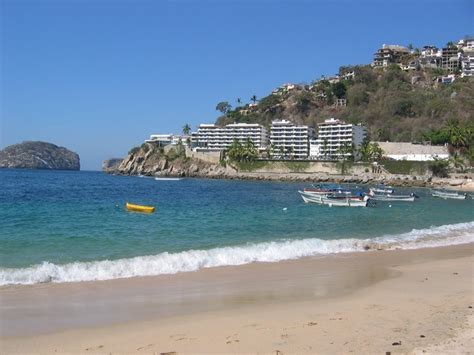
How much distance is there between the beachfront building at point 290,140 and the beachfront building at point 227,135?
7.48m

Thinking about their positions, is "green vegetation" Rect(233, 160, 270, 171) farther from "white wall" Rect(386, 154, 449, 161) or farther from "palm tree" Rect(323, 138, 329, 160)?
"white wall" Rect(386, 154, 449, 161)

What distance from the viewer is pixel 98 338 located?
8.65 m

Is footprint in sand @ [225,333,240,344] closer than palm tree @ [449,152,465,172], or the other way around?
footprint in sand @ [225,333,240,344]

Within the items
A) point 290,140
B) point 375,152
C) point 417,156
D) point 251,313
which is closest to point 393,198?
point 251,313

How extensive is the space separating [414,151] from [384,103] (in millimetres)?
49191

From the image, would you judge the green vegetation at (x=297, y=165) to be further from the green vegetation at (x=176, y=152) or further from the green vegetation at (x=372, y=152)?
the green vegetation at (x=176, y=152)

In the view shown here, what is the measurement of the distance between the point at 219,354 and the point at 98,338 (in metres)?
2.43

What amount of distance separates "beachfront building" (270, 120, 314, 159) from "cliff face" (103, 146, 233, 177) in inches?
789

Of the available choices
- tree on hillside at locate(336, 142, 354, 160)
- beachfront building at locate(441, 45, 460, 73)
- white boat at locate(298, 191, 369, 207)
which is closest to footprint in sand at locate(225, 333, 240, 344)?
white boat at locate(298, 191, 369, 207)

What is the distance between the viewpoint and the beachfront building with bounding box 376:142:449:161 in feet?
379

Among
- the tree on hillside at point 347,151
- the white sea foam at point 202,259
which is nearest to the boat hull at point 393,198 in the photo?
the white sea foam at point 202,259

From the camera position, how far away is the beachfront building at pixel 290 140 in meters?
152

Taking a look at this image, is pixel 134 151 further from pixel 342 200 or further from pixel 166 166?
pixel 342 200

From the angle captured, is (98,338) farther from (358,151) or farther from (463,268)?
(358,151)
